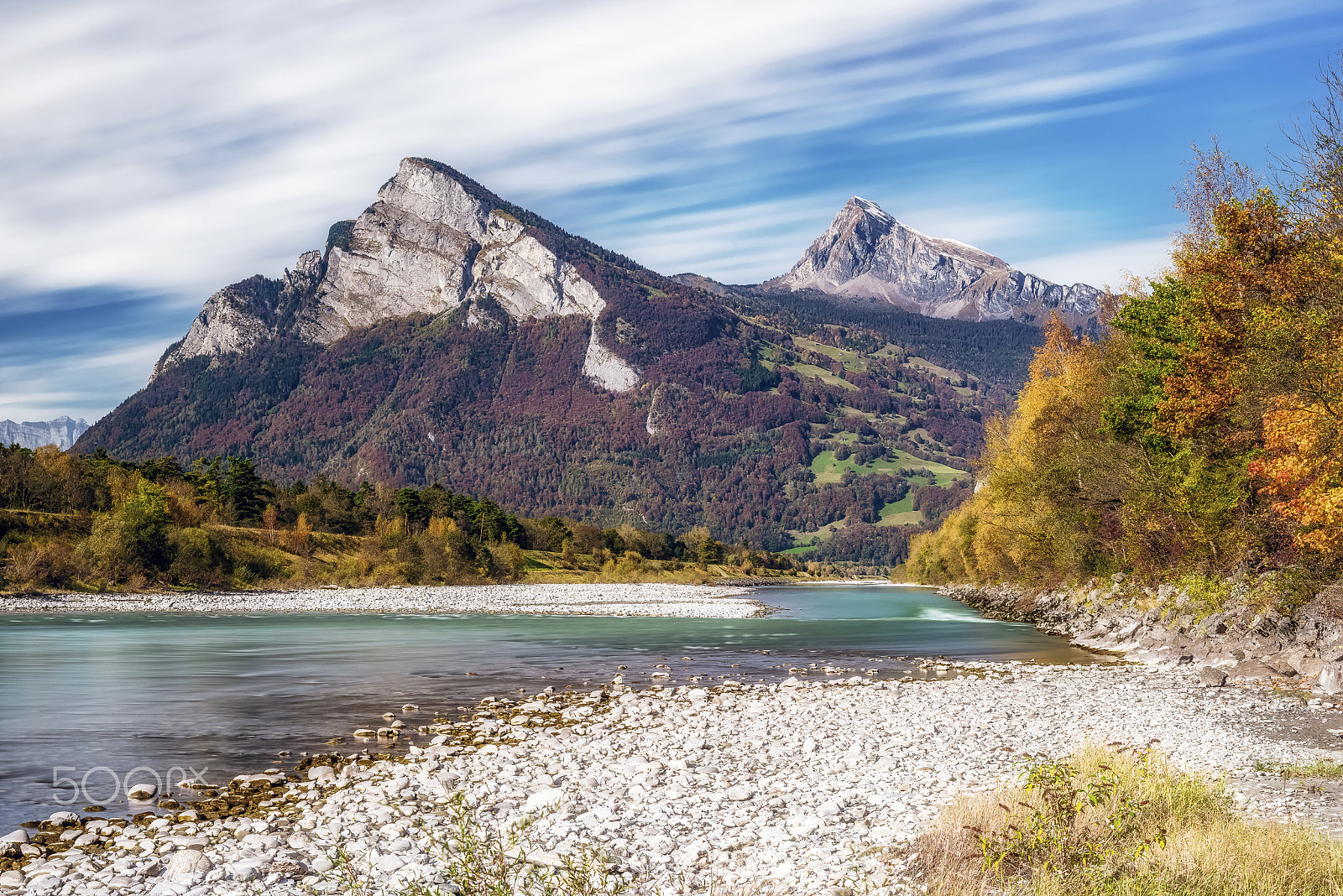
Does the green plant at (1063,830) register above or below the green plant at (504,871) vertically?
above

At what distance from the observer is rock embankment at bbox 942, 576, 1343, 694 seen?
25.3m

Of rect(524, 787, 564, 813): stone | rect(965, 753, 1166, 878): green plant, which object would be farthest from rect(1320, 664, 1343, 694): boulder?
rect(524, 787, 564, 813): stone

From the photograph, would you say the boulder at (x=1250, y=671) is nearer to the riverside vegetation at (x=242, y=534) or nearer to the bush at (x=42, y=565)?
the riverside vegetation at (x=242, y=534)

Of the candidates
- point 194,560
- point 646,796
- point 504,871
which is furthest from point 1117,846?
point 194,560

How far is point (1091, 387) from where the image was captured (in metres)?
54.3

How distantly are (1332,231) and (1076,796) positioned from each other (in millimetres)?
22028

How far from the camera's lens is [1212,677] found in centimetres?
2664

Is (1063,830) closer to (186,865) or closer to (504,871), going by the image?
(504,871)

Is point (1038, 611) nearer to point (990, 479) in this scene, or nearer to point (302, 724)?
point (990, 479)

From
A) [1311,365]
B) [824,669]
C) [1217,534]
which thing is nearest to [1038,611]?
[1217,534]

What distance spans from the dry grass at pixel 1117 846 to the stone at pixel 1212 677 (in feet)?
57.0

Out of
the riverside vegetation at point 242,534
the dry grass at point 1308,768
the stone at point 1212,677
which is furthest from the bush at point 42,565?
the dry grass at point 1308,768

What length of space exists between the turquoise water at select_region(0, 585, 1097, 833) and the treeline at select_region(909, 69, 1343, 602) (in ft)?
24.5

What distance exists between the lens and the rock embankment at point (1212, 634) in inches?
995
